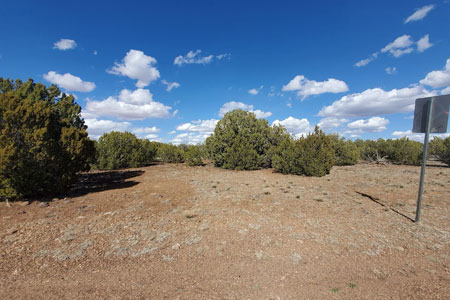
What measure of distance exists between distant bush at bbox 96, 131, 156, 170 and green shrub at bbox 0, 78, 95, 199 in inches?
340

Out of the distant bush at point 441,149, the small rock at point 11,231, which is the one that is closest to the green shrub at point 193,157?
the small rock at point 11,231

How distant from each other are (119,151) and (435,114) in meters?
19.2

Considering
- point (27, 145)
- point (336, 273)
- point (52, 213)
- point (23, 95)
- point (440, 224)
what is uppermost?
point (23, 95)

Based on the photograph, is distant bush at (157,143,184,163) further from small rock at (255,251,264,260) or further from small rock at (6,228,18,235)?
small rock at (255,251,264,260)

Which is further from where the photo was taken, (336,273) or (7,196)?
(7,196)

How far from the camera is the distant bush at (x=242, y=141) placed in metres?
17.1

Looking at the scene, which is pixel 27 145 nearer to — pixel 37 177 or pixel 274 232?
pixel 37 177

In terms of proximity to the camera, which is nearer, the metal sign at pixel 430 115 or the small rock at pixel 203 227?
the metal sign at pixel 430 115

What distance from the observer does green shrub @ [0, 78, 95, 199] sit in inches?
260

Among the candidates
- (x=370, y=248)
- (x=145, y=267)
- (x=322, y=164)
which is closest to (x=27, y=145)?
(x=145, y=267)

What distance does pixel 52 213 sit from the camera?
6039 mm

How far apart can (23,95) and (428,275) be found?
17.2m

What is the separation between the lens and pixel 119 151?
17422 mm

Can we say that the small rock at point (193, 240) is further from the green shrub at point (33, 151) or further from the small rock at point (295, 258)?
the green shrub at point (33, 151)
